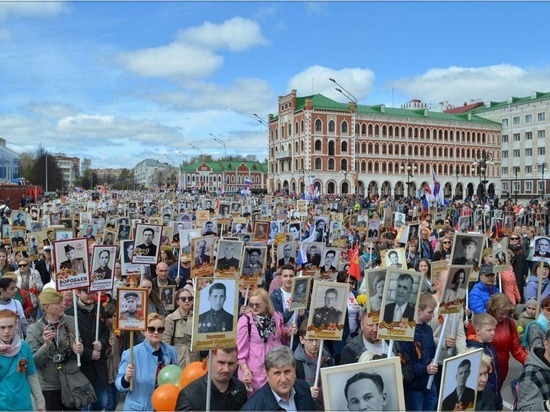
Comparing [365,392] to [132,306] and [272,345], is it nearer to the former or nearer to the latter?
[272,345]

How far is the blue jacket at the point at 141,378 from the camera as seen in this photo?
16.5ft

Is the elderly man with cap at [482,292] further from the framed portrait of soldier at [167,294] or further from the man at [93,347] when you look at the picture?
the man at [93,347]

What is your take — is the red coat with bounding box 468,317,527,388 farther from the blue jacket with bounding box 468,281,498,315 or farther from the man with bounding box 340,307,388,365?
the blue jacket with bounding box 468,281,498,315

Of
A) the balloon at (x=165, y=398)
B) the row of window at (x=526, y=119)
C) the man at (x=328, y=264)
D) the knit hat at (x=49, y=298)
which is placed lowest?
the balloon at (x=165, y=398)

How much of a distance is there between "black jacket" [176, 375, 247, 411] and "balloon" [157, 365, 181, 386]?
2.60 ft

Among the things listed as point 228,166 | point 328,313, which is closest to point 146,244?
point 328,313

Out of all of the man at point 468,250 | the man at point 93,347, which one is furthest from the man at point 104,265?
the man at point 468,250

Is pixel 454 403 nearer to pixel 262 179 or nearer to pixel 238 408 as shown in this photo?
pixel 238 408

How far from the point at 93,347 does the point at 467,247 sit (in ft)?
15.1

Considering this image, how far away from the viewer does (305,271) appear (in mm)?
9031

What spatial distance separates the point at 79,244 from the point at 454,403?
4095 millimetres

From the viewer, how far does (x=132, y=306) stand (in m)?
→ 5.39

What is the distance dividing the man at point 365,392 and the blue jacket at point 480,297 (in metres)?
4.31

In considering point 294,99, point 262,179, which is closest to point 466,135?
point 294,99
